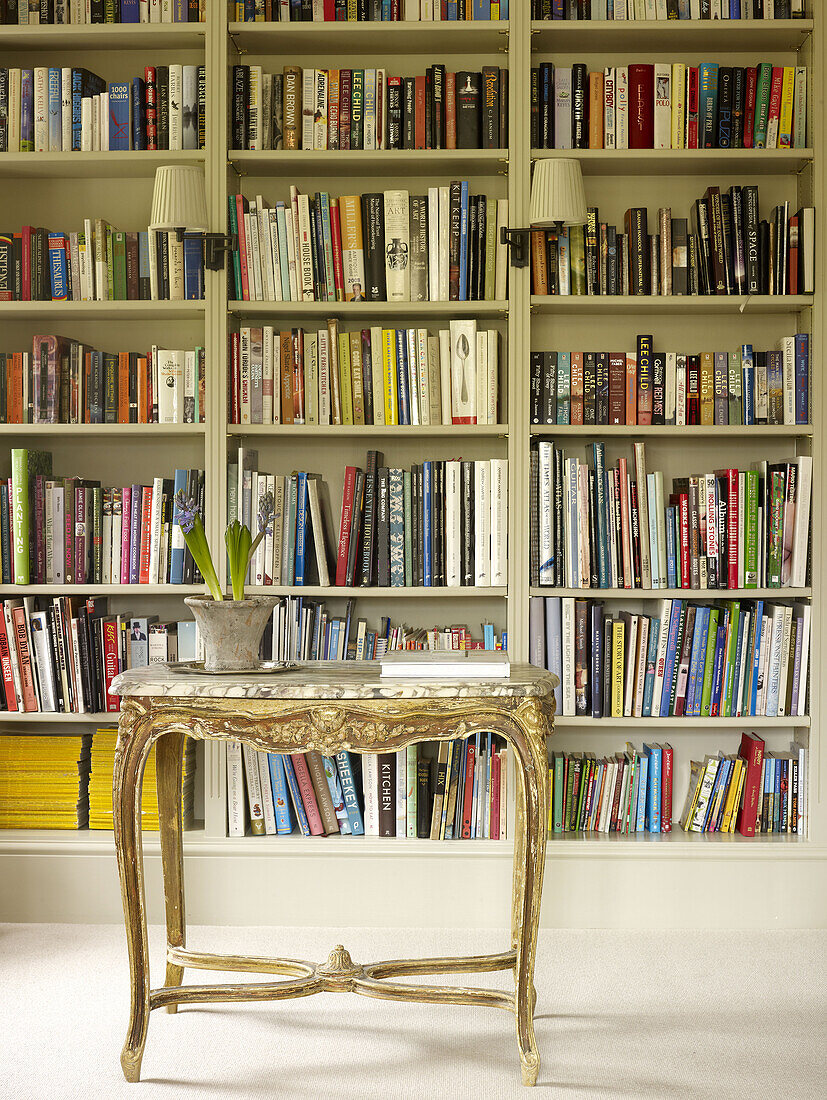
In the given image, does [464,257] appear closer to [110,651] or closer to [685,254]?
[685,254]

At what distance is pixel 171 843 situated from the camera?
2352mm

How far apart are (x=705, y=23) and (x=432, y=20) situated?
76 centimetres

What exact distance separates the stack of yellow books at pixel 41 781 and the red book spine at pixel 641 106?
92.2 inches

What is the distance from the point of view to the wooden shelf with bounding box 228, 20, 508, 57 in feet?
9.38

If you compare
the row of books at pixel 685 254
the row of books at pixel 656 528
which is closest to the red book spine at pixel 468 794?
the row of books at pixel 656 528

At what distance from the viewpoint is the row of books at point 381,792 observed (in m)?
2.89

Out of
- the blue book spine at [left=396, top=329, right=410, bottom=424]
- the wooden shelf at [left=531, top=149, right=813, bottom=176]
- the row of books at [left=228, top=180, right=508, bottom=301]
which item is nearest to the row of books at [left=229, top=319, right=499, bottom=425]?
the blue book spine at [left=396, top=329, right=410, bottom=424]

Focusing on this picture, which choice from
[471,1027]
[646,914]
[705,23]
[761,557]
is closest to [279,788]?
[471,1027]

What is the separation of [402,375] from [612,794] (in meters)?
1.34

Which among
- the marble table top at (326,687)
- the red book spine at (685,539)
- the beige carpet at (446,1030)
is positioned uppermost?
the red book spine at (685,539)

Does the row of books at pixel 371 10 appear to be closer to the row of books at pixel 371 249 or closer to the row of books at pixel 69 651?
the row of books at pixel 371 249

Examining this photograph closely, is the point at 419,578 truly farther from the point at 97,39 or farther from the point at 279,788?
the point at 97,39

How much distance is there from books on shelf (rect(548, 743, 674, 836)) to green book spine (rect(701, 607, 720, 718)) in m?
0.16

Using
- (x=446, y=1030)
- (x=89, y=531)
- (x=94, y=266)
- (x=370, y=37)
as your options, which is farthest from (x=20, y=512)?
(x=446, y=1030)
